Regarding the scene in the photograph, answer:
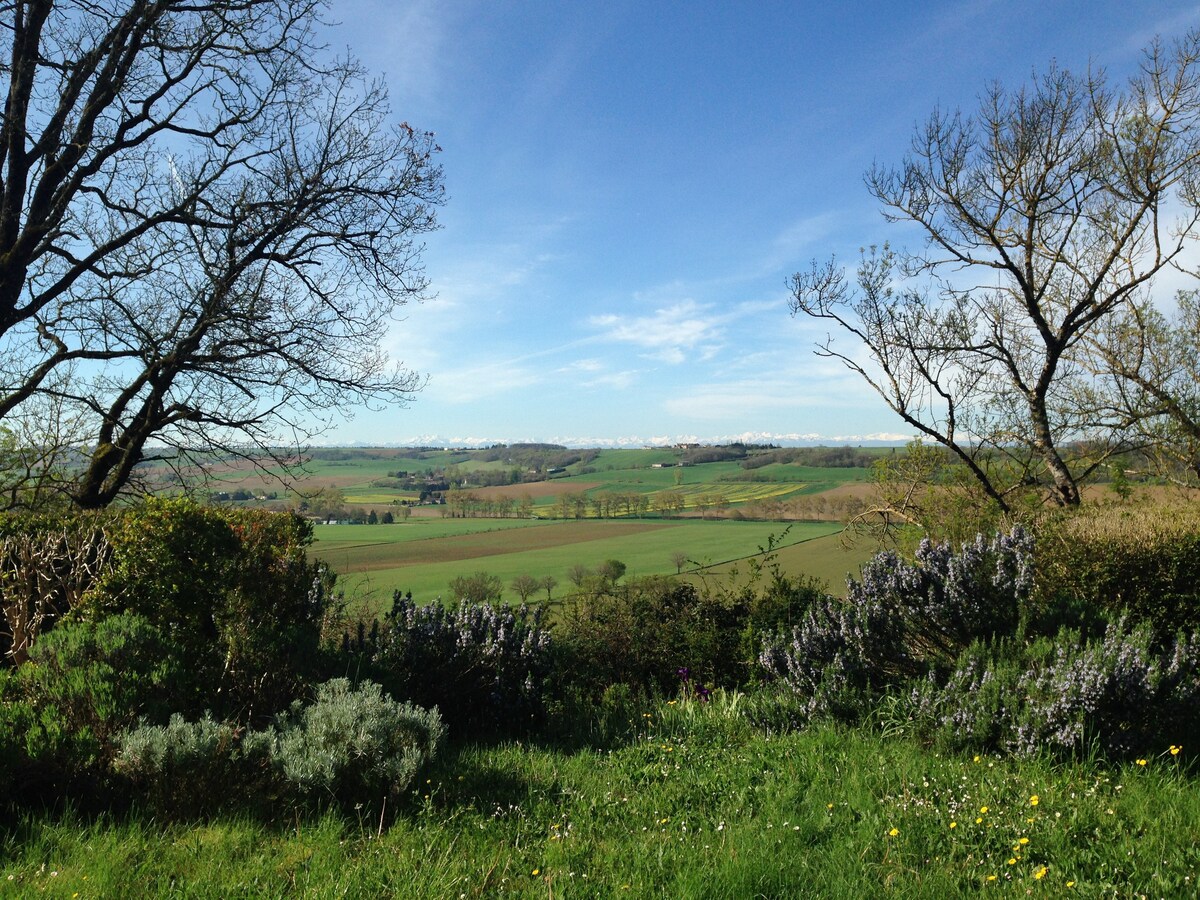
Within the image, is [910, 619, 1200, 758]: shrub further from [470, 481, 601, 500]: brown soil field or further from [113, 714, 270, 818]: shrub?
[470, 481, 601, 500]: brown soil field

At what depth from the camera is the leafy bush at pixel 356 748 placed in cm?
365

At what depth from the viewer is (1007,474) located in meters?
12.7

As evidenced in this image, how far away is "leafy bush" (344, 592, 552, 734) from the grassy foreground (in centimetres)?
131

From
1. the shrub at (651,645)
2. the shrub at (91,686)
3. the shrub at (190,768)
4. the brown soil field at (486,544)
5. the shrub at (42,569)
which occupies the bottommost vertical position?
the brown soil field at (486,544)

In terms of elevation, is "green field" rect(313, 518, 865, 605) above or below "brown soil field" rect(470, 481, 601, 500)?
below

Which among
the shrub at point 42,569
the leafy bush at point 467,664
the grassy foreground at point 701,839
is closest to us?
the grassy foreground at point 701,839

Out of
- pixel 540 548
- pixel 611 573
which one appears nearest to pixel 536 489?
pixel 540 548

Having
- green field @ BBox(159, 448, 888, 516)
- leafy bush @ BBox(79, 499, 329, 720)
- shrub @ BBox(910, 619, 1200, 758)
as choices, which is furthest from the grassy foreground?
green field @ BBox(159, 448, 888, 516)

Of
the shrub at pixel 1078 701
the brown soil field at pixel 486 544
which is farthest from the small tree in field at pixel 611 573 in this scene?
the brown soil field at pixel 486 544

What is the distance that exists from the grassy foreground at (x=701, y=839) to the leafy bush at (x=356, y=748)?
0.16m

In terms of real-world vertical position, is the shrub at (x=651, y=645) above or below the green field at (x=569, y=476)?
below

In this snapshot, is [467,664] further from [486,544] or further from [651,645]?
[486,544]

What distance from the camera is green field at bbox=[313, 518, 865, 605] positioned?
13266 mm

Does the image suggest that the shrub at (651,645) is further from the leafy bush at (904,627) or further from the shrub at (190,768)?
the shrub at (190,768)
